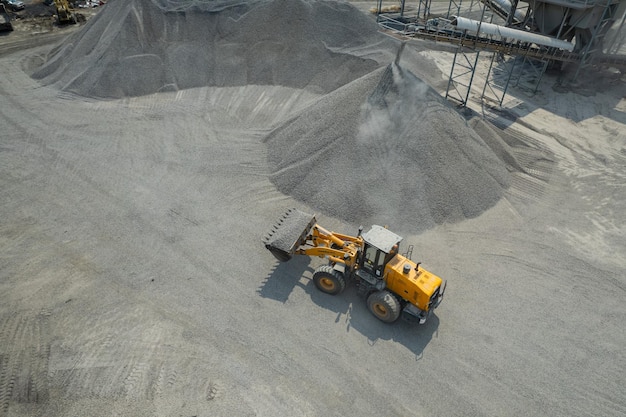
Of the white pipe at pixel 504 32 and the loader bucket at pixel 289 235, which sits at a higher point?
the white pipe at pixel 504 32

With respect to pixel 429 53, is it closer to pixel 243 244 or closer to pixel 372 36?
pixel 372 36

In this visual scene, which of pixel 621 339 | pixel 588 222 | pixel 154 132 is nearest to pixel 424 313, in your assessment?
pixel 621 339

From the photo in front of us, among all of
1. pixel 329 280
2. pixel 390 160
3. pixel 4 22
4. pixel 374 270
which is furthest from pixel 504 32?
pixel 4 22

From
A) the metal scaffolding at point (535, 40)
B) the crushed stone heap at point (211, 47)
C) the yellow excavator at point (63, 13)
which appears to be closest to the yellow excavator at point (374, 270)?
the metal scaffolding at point (535, 40)

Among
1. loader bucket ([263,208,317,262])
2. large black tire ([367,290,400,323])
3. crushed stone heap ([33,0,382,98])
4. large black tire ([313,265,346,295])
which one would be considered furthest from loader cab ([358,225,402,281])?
crushed stone heap ([33,0,382,98])

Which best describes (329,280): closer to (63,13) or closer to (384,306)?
(384,306)

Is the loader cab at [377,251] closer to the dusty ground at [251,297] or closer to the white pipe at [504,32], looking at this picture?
the dusty ground at [251,297]

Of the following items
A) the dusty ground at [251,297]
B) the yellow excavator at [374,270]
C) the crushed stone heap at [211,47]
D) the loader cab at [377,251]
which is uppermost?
the crushed stone heap at [211,47]
